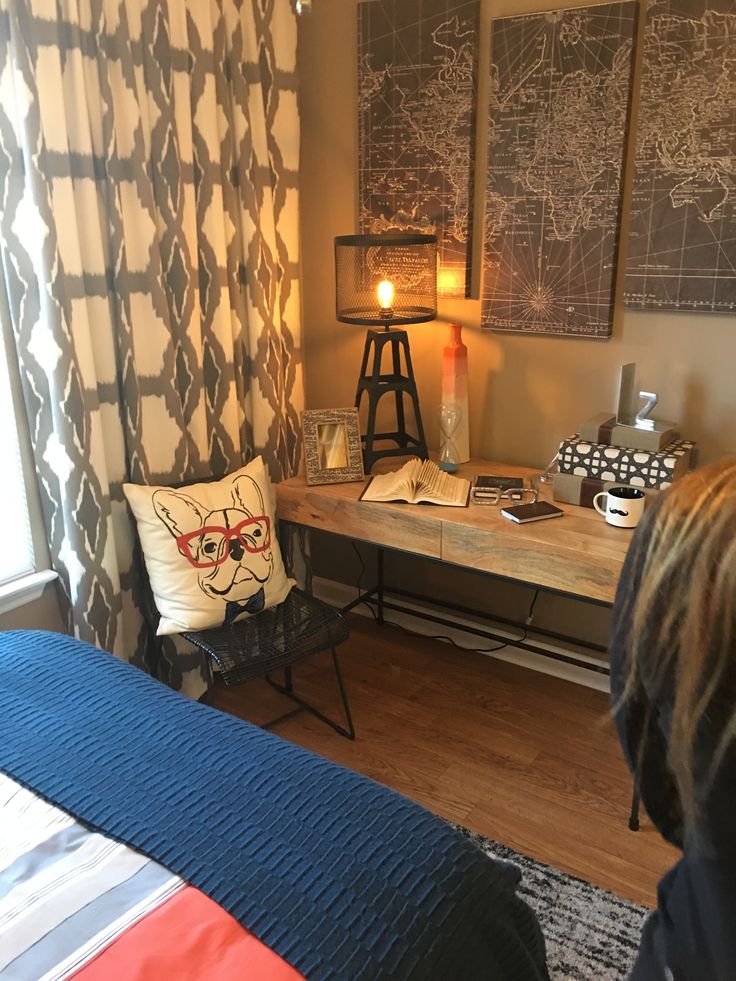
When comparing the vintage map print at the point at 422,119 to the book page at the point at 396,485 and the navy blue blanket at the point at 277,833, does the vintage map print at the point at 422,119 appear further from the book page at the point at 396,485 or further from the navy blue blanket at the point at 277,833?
the navy blue blanket at the point at 277,833

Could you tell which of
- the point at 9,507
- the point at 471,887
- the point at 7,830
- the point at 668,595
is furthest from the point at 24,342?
the point at 668,595

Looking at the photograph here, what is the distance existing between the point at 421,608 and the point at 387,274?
123cm

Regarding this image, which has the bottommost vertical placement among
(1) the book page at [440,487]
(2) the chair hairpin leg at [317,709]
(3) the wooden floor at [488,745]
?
(3) the wooden floor at [488,745]

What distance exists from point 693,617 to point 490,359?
2070 mm

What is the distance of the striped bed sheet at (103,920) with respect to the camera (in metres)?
0.99

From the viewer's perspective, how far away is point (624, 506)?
2.16m

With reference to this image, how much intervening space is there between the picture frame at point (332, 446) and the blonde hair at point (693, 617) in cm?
186

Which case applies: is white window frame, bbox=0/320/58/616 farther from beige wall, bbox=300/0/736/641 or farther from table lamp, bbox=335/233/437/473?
beige wall, bbox=300/0/736/641

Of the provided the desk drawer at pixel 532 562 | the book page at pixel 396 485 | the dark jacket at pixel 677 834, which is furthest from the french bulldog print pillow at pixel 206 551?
the dark jacket at pixel 677 834

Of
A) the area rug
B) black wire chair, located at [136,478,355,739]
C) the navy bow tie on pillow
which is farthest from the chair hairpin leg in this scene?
the area rug

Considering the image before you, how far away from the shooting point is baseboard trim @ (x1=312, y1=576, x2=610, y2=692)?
275 centimetres

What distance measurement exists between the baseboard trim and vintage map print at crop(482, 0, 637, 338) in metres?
1.03

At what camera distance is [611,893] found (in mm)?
1913

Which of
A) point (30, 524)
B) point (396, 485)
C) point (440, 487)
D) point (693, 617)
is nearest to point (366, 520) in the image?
point (396, 485)
